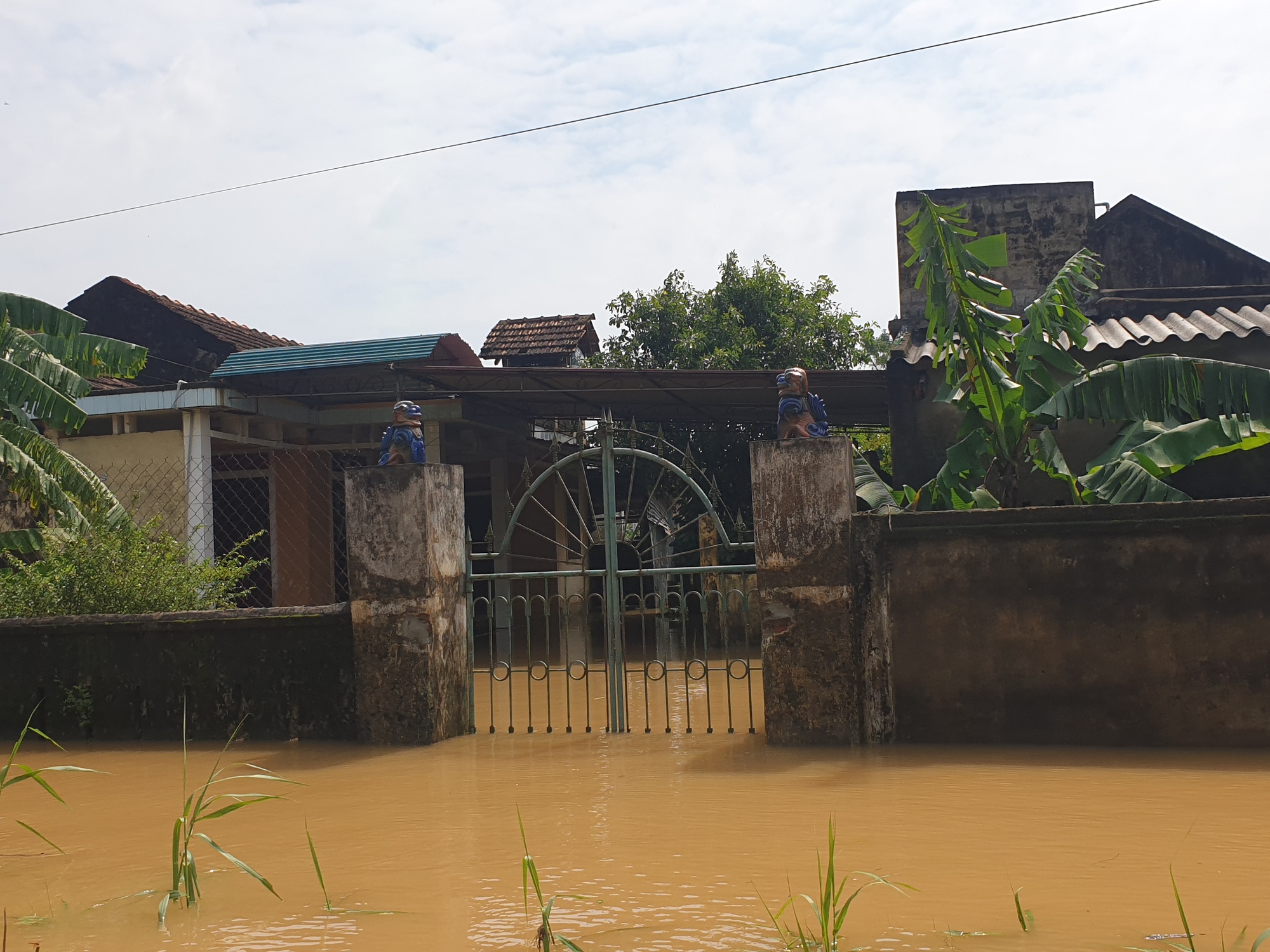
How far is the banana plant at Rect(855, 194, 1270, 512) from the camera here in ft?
24.9

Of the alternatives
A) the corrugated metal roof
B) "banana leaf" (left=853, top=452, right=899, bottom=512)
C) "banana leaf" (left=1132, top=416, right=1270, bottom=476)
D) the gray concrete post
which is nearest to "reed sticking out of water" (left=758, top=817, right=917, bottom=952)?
the gray concrete post

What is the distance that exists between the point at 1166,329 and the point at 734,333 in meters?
8.76

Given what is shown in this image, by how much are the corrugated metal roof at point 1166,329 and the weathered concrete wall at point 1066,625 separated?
3.52m

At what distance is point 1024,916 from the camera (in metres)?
3.46

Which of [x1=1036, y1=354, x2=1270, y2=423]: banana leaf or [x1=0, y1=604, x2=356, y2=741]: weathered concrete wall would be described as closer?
[x1=1036, y1=354, x2=1270, y2=423]: banana leaf

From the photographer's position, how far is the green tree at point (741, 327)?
18828 mm

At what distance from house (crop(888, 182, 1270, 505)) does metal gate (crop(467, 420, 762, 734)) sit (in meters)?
2.48

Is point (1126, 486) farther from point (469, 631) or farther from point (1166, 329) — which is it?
point (469, 631)

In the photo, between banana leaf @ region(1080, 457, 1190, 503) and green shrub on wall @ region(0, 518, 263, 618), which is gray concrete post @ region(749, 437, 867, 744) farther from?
green shrub on wall @ region(0, 518, 263, 618)

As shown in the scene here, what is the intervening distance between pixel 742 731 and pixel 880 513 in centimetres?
184

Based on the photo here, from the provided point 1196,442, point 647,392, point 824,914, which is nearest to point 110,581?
point 647,392

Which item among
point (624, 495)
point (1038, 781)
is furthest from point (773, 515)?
point (624, 495)

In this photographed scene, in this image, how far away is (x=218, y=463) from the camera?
49.6 ft

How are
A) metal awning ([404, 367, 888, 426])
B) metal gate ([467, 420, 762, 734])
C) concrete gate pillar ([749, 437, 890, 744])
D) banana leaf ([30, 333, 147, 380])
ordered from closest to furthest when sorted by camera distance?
concrete gate pillar ([749, 437, 890, 744]) → metal gate ([467, 420, 762, 734]) → banana leaf ([30, 333, 147, 380]) → metal awning ([404, 367, 888, 426])
